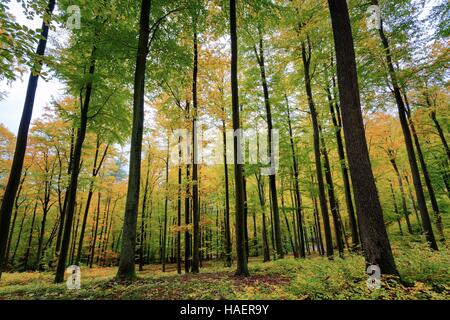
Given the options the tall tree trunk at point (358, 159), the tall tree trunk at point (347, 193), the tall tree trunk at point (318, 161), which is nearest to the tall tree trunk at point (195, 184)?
the tall tree trunk at point (318, 161)

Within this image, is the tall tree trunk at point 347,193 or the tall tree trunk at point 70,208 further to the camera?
the tall tree trunk at point 347,193

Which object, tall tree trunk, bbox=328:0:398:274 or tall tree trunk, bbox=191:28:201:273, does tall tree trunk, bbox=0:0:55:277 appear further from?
tall tree trunk, bbox=328:0:398:274

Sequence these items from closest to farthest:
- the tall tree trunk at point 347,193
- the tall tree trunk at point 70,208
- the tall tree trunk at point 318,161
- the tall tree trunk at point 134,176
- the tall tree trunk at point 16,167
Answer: the tall tree trunk at point 134,176, the tall tree trunk at point 16,167, the tall tree trunk at point 70,208, the tall tree trunk at point 318,161, the tall tree trunk at point 347,193

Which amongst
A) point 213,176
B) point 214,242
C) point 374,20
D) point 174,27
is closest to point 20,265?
point 214,242

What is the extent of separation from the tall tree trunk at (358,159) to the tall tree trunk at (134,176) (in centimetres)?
602

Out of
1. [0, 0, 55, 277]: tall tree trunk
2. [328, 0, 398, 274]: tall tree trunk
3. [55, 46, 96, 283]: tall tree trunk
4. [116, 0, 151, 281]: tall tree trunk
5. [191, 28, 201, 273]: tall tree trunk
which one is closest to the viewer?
[328, 0, 398, 274]: tall tree trunk

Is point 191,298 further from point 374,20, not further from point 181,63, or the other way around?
point 374,20

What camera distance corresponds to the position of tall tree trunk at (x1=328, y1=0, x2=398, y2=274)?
4605 mm

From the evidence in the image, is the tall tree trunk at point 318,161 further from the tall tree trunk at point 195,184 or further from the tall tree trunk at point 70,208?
the tall tree trunk at point 70,208

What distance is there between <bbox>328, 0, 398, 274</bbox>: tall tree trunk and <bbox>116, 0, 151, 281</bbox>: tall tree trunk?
602cm

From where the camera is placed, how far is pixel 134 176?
23.0 feet

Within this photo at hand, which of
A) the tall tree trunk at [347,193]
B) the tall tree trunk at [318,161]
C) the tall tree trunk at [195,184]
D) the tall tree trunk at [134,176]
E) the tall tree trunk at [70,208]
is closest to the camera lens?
the tall tree trunk at [134,176]

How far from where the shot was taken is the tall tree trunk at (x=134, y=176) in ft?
21.2

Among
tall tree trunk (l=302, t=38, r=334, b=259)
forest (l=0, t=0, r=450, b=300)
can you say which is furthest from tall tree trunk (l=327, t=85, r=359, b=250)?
tall tree trunk (l=302, t=38, r=334, b=259)
